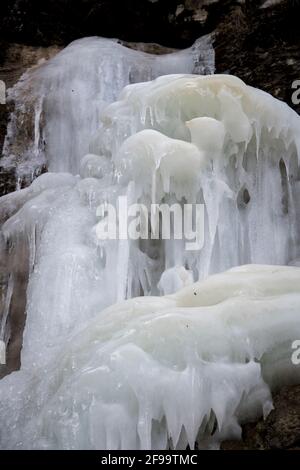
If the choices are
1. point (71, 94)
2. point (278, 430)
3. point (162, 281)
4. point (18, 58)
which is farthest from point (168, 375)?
point (18, 58)

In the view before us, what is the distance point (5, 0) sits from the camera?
772 centimetres

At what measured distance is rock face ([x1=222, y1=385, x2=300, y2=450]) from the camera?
2.56m

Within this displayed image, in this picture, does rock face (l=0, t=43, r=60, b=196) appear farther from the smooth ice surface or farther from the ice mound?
the ice mound

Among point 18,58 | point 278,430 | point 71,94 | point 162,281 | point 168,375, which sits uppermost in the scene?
point 18,58

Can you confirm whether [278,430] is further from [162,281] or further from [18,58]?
[18,58]

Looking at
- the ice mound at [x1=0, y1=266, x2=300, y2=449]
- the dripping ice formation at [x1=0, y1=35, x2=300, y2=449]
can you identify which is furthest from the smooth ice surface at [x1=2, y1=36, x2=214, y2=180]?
the ice mound at [x1=0, y1=266, x2=300, y2=449]

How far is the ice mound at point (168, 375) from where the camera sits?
2.42m

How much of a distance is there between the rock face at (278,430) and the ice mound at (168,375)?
4cm

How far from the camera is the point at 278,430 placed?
258cm

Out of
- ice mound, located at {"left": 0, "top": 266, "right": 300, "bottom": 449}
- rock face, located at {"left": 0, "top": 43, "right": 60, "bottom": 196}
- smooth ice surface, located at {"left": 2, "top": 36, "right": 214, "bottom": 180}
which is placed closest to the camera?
ice mound, located at {"left": 0, "top": 266, "right": 300, "bottom": 449}

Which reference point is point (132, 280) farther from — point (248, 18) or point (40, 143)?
point (248, 18)

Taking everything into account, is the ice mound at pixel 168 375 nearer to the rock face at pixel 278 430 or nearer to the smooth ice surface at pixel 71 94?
the rock face at pixel 278 430

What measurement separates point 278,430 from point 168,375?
498 millimetres
